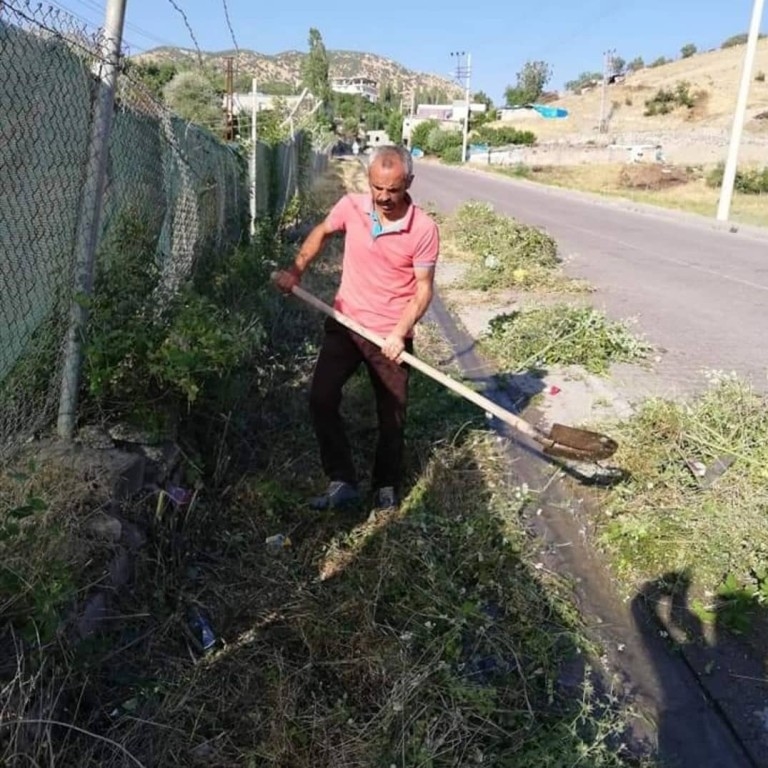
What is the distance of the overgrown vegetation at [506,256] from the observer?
9.24 metres

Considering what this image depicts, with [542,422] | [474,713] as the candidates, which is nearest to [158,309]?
[474,713]

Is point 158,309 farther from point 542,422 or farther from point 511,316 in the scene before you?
point 511,316

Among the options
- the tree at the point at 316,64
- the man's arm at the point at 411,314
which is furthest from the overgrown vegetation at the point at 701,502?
the tree at the point at 316,64

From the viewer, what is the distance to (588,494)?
154 inches

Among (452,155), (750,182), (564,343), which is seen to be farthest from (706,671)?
(452,155)

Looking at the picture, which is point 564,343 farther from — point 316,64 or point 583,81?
point 583,81

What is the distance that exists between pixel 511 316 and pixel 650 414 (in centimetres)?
296

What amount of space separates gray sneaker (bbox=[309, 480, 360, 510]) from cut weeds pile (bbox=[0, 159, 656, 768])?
0.22 ft

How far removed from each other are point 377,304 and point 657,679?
6.38ft

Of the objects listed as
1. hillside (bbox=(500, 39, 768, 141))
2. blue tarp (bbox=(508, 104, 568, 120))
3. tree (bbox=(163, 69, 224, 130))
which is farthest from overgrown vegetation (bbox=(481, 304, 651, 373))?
blue tarp (bbox=(508, 104, 568, 120))

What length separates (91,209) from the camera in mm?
2727

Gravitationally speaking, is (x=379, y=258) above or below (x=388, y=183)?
below

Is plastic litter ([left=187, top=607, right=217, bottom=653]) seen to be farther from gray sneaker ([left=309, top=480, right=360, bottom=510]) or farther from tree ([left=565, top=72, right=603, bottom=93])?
tree ([left=565, top=72, right=603, bottom=93])

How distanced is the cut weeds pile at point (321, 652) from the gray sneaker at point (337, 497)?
0.22ft
